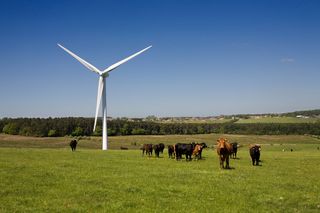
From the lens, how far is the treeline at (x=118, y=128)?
117875 mm

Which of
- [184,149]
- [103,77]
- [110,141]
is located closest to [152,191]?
[184,149]

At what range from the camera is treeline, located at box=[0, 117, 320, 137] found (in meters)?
118

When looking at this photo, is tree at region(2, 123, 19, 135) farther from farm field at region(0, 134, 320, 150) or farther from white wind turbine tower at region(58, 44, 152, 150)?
white wind turbine tower at region(58, 44, 152, 150)

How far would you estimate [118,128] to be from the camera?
132125 mm

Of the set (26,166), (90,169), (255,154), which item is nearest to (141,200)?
(90,169)

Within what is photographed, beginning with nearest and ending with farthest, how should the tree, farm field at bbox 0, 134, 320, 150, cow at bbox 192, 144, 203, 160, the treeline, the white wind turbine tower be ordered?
cow at bbox 192, 144, 203, 160 → the white wind turbine tower → farm field at bbox 0, 134, 320, 150 → the tree → the treeline

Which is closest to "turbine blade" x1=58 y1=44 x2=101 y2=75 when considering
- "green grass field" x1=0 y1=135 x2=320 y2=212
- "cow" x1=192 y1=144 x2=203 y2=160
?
"cow" x1=192 y1=144 x2=203 y2=160

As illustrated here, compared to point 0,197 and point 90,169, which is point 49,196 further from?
point 90,169

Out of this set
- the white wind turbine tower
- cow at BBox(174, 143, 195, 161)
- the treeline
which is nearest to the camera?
cow at BBox(174, 143, 195, 161)

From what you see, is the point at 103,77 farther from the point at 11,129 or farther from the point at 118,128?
the point at 118,128

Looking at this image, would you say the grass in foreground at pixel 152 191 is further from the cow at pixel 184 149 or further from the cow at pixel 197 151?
the cow at pixel 197 151

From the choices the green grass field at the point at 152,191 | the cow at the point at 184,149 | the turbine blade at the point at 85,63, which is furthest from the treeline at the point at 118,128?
the green grass field at the point at 152,191

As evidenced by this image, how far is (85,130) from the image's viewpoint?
124625 mm

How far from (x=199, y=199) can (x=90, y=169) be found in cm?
963
